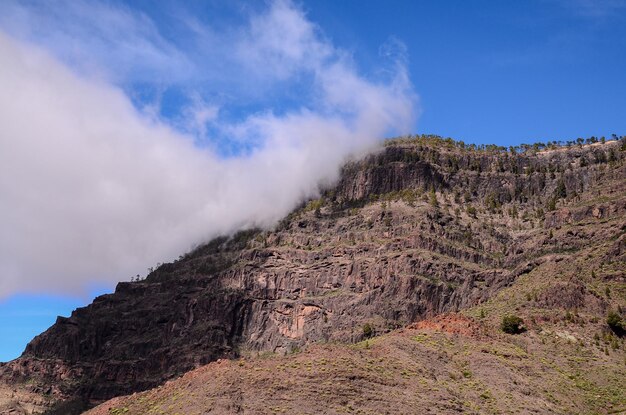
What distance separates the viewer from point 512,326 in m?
144

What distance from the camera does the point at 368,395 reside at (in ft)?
376

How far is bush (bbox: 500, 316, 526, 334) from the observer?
144 m

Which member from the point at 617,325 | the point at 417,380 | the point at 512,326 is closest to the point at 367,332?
the point at 512,326

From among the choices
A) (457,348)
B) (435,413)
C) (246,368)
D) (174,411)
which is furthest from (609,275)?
(174,411)

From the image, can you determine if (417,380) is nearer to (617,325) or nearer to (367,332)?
(617,325)

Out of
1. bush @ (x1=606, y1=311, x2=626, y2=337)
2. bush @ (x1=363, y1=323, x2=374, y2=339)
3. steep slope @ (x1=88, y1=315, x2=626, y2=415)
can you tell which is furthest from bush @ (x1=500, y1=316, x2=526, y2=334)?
bush @ (x1=363, y1=323, x2=374, y2=339)

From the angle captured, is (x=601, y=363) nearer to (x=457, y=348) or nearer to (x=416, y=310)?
(x=457, y=348)

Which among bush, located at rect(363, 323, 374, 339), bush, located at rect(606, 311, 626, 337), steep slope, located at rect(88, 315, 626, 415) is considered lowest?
steep slope, located at rect(88, 315, 626, 415)

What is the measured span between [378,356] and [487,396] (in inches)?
629

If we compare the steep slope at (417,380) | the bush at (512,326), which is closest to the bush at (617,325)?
the steep slope at (417,380)

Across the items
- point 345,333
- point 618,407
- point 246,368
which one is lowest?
point 618,407

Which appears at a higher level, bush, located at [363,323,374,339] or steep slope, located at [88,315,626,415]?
bush, located at [363,323,374,339]

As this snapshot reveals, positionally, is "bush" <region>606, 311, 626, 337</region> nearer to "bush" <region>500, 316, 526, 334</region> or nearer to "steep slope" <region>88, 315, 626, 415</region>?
"steep slope" <region>88, 315, 626, 415</region>

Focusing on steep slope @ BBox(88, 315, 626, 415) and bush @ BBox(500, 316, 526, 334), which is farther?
bush @ BBox(500, 316, 526, 334)
